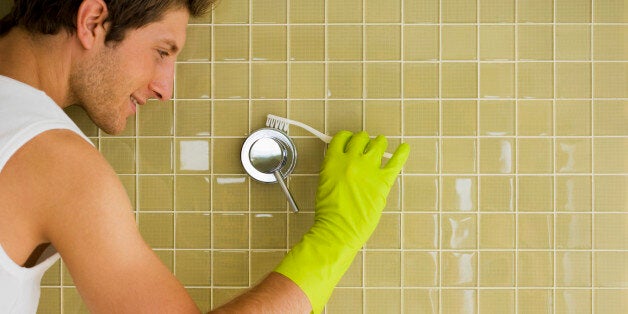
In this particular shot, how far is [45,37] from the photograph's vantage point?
0.95 metres

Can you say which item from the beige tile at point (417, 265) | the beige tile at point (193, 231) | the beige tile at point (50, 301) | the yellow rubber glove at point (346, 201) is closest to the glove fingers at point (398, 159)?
the yellow rubber glove at point (346, 201)

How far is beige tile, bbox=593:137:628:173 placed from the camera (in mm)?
1204

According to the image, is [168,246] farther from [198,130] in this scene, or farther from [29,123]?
[29,123]

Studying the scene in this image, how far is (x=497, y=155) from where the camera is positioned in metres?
1.21

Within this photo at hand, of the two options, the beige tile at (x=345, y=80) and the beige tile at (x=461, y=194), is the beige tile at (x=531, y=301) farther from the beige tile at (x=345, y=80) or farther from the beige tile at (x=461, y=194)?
the beige tile at (x=345, y=80)

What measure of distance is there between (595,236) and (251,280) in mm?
765

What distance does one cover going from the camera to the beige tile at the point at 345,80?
3.95 ft

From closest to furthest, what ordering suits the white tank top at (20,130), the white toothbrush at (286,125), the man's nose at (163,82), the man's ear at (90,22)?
the white tank top at (20,130)
the man's ear at (90,22)
the man's nose at (163,82)
the white toothbrush at (286,125)

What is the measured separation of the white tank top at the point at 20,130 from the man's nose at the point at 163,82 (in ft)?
0.75

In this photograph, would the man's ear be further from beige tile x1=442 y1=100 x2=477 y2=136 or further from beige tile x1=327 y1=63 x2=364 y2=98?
beige tile x1=442 y1=100 x2=477 y2=136

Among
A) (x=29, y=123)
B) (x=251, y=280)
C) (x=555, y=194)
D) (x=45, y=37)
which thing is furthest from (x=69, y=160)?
(x=555, y=194)

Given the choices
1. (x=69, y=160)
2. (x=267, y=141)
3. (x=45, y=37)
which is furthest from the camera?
(x=267, y=141)

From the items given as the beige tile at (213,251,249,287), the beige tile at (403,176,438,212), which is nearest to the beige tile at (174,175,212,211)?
the beige tile at (213,251,249,287)

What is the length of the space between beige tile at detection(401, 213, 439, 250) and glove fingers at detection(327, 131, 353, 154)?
21 cm
